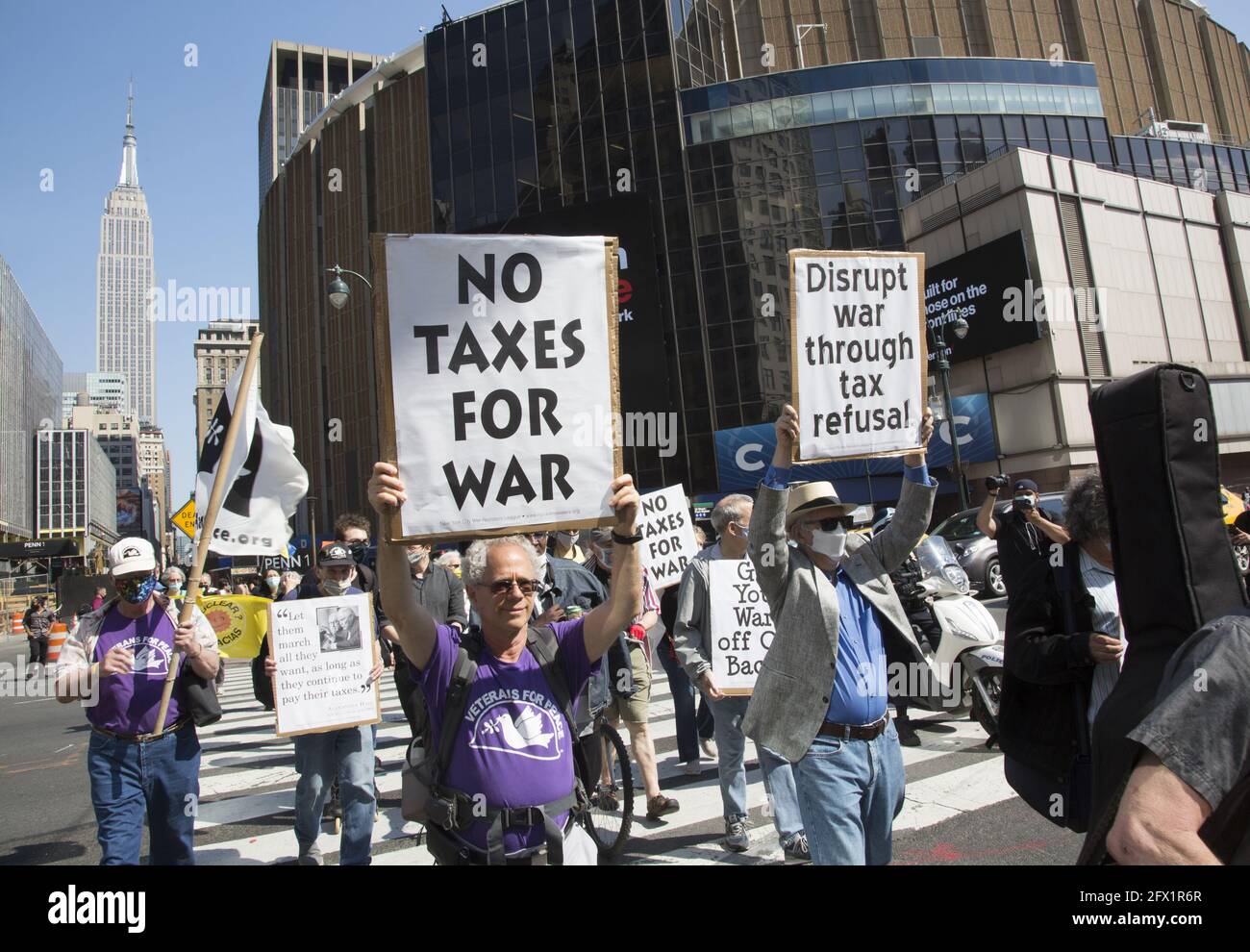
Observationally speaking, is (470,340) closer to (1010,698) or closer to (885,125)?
(1010,698)

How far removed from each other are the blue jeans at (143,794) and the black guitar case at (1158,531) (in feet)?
13.3

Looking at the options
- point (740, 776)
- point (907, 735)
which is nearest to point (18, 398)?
point (907, 735)

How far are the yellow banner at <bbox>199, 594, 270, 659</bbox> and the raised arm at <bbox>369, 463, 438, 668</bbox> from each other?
23.9 feet

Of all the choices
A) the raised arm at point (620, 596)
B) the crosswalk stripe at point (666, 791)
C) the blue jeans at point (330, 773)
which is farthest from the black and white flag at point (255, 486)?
the raised arm at point (620, 596)

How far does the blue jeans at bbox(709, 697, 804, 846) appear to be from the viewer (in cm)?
450

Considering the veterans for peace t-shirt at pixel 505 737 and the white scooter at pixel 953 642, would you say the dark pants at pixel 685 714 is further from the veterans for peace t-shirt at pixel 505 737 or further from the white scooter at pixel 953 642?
the veterans for peace t-shirt at pixel 505 737

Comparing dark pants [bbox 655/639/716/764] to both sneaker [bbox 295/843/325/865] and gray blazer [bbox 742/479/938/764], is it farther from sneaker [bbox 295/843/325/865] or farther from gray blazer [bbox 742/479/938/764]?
gray blazer [bbox 742/479/938/764]

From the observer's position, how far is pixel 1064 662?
2.92m

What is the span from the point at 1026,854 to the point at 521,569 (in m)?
3.50

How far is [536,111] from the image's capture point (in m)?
43.2

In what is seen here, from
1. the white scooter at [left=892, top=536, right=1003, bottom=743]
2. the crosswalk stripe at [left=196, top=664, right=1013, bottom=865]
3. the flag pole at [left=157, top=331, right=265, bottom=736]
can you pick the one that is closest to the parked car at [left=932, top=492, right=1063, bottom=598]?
the white scooter at [left=892, top=536, right=1003, bottom=743]

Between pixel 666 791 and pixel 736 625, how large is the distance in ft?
5.44

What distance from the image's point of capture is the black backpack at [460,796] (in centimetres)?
242

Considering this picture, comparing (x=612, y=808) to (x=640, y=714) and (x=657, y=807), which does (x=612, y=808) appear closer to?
(x=657, y=807)
